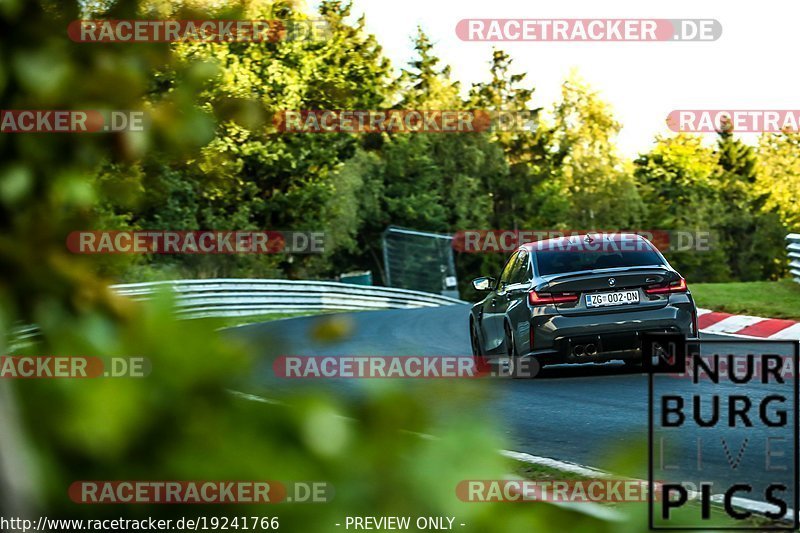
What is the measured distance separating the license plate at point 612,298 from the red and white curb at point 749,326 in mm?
4347

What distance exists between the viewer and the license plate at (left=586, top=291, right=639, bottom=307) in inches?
479

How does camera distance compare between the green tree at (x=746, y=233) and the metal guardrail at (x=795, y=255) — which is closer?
the metal guardrail at (x=795, y=255)

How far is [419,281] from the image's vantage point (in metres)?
53.4

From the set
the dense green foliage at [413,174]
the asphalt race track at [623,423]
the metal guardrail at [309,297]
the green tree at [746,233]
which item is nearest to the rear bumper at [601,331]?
the asphalt race track at [623,423]

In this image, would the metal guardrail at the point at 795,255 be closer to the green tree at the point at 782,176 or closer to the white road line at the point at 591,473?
the white road line at the point at 591,473

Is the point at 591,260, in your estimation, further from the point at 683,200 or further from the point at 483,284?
the point at 683,200

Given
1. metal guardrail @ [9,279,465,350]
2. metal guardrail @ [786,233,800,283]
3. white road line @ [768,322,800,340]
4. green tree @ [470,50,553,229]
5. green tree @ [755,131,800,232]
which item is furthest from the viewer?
green tree @ [755,131,800,232]

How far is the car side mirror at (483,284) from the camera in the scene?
13600 millimetres

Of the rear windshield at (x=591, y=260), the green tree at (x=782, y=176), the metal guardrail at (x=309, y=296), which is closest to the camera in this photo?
the rear windshield at (x=591, y=260)

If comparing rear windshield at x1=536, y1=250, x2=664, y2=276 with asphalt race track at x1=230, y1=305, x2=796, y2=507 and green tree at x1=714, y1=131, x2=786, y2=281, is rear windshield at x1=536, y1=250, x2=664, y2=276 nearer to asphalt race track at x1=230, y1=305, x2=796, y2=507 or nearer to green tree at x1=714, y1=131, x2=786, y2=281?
asphalt race track at x1=230, y1=305, x2=796, y2=507

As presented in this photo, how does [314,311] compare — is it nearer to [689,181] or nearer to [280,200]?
[280,200]

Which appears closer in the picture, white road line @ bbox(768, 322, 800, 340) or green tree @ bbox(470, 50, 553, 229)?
white road line @ bbox(768, 322, 800, 340)

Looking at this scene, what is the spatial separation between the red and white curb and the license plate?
4.35 metres

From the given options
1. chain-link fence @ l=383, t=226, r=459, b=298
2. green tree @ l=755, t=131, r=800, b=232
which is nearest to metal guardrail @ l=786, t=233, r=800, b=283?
chain-link fence @ l=383, t=226, r=459, b=298
